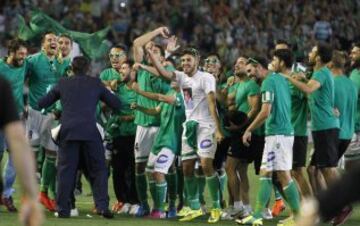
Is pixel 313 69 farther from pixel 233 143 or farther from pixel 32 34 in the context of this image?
A: pixel 32 34

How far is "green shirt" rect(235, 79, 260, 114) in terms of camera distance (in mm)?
13789

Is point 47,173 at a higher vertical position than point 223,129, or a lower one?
lower

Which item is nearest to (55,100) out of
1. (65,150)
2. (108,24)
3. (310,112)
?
(65,150)

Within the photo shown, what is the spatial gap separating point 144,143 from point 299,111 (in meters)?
1.98

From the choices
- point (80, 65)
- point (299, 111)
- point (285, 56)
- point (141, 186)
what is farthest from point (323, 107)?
point (80, 65)

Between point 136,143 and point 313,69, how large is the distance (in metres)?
2.41

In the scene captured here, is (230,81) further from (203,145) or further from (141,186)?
(141,186)

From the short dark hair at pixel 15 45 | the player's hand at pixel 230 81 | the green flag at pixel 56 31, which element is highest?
the green flag at pixel 56 31

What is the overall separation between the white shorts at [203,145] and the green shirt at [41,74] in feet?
7.10

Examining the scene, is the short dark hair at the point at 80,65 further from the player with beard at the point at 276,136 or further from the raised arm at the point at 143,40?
the player with beard at the point at 276,136

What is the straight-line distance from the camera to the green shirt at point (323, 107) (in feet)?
44.2

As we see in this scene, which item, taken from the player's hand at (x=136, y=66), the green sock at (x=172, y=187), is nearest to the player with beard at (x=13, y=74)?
the player's hand at (x=136, y=66)

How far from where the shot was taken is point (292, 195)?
41.8 feet

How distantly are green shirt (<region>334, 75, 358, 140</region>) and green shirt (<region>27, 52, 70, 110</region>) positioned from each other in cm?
358
